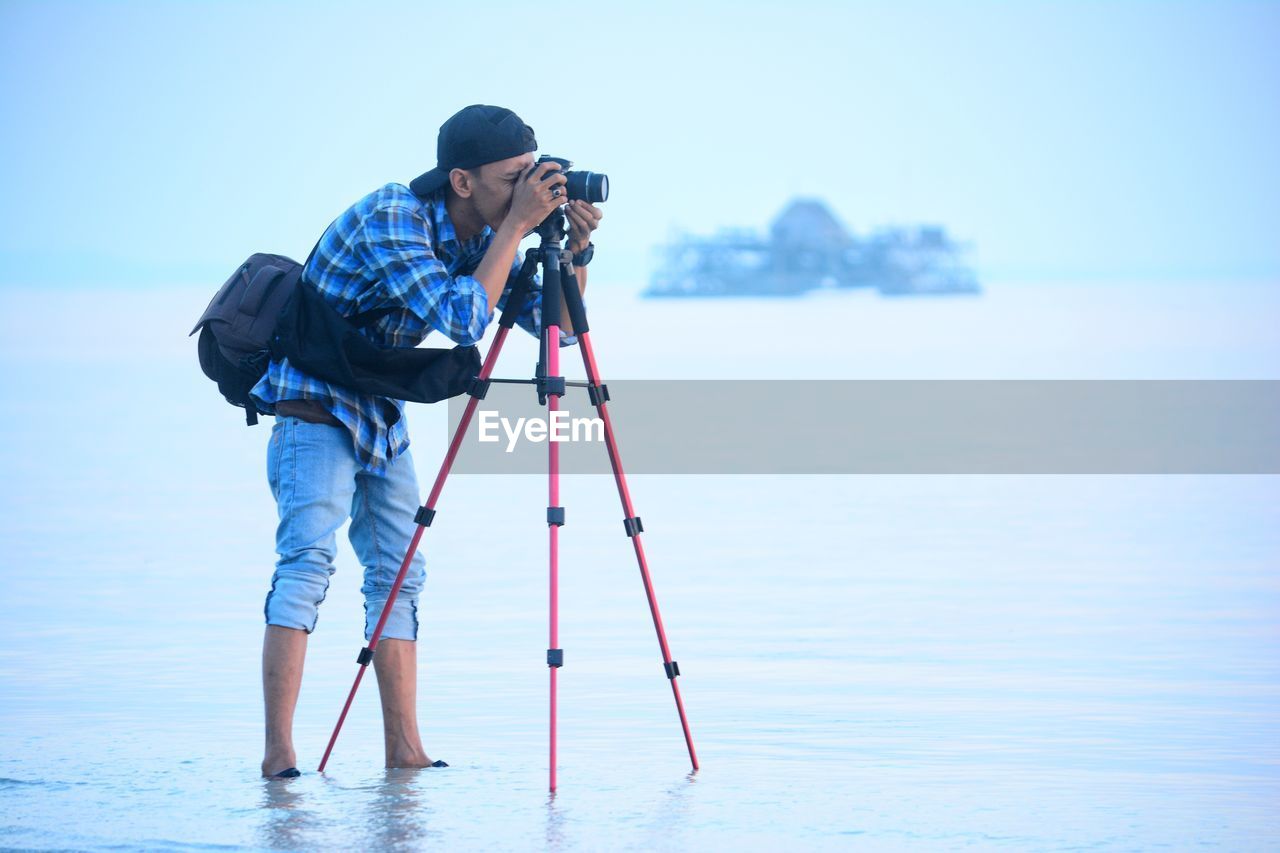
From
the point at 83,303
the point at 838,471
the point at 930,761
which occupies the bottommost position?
the point at 930,761

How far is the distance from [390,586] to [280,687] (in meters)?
0.35

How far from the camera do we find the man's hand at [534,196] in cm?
372

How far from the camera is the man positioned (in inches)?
1.5

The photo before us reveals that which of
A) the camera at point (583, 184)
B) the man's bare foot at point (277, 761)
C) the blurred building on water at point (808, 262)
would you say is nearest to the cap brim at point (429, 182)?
the camera at point (583, 184)

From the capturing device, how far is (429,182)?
378 cm

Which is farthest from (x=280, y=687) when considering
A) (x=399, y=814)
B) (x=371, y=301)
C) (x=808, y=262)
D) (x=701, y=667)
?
(x=808, y=262)

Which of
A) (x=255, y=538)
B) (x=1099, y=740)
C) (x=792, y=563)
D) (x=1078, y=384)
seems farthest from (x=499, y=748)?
(x=1078, y=384)

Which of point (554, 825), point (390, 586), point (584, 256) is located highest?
point (584, 256)

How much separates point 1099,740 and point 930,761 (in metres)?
0.46

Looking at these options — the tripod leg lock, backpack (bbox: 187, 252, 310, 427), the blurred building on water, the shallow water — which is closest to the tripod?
the tripod leg lock

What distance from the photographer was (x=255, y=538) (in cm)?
747

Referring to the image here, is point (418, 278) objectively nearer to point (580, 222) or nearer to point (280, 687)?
point (580, 222)

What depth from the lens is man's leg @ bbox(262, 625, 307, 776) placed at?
12.3 feet

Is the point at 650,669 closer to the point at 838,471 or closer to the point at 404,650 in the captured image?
the point at 404,650
